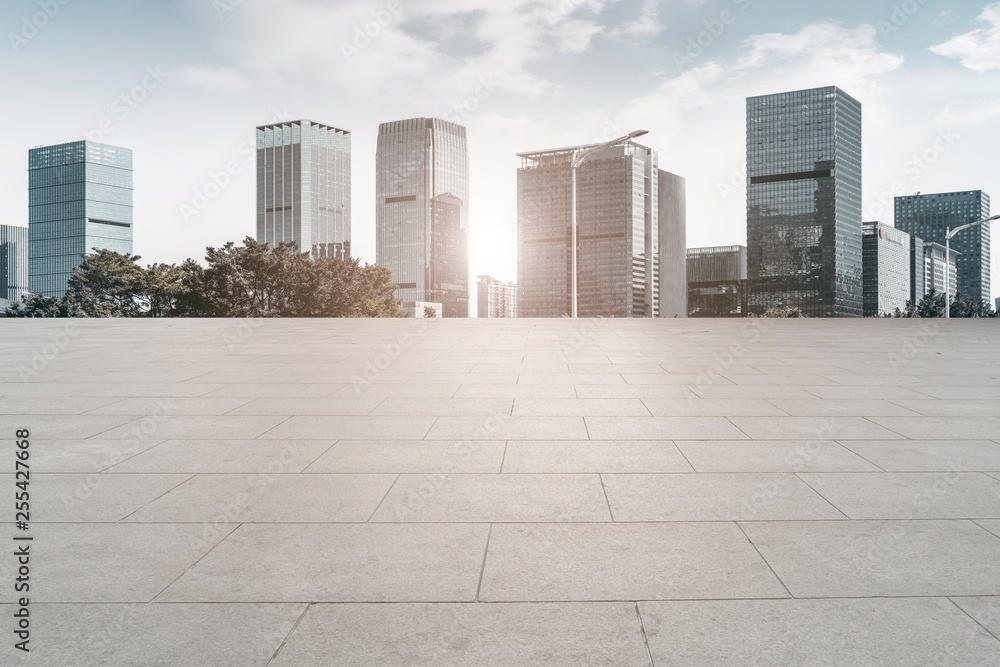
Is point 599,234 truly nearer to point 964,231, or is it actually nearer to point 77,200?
point 964,231

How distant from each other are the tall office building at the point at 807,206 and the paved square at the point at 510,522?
554ft

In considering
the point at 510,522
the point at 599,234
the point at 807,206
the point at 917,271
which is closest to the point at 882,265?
the point at 917,271

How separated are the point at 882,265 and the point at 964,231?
69.9 feet

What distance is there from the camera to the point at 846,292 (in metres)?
164

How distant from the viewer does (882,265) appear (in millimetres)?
169750

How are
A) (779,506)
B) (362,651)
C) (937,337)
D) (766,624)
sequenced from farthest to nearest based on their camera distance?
(937,337)
(779,506)
(766,624)
(362,651)

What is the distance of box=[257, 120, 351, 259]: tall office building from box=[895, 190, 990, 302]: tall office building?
162m

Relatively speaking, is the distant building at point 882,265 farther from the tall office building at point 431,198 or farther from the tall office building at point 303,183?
the tall office building at point 303,183

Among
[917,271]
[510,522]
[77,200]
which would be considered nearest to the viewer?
[510,522]

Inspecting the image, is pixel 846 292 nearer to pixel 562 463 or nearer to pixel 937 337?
pixel 937 337

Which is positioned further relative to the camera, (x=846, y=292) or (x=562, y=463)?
(x=846, y=292)

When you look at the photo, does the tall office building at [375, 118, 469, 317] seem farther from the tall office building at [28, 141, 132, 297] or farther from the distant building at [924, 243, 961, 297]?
the distant building at [924, 243, 961, 297]

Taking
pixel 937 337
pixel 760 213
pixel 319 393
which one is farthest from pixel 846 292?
pixel 319 393

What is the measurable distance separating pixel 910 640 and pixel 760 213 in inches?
7251
